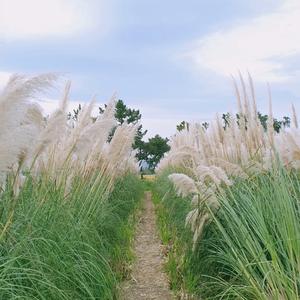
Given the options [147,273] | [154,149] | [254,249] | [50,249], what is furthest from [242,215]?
[154,149]

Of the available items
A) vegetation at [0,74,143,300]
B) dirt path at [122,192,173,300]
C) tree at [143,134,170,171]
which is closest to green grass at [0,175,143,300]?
vegetation at [0,74,143,300]

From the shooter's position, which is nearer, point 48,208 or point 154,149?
point 48,208

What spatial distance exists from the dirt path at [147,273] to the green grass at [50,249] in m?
0.22

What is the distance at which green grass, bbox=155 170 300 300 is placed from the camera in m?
2.82

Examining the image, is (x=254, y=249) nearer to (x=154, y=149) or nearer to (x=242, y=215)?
(x=242, y=215)

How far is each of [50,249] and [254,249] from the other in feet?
4.18

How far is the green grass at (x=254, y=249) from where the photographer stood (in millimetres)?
2822

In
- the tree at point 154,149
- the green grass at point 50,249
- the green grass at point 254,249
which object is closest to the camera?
the green grass at point 50,249

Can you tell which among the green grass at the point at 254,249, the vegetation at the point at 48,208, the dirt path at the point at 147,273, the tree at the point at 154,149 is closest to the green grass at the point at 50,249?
the vegetation at the point at 48,208

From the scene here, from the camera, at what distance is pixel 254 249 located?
3.16 metres

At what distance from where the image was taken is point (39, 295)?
2.65 meters

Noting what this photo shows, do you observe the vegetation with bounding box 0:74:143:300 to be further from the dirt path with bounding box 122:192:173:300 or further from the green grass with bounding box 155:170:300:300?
the green grass with bounding box 155:170:300:300

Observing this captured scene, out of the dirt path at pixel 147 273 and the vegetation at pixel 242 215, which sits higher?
the vegetation at pixel 242 215

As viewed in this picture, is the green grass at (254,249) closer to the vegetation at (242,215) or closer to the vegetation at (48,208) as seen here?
the vegetation at (242,215)
